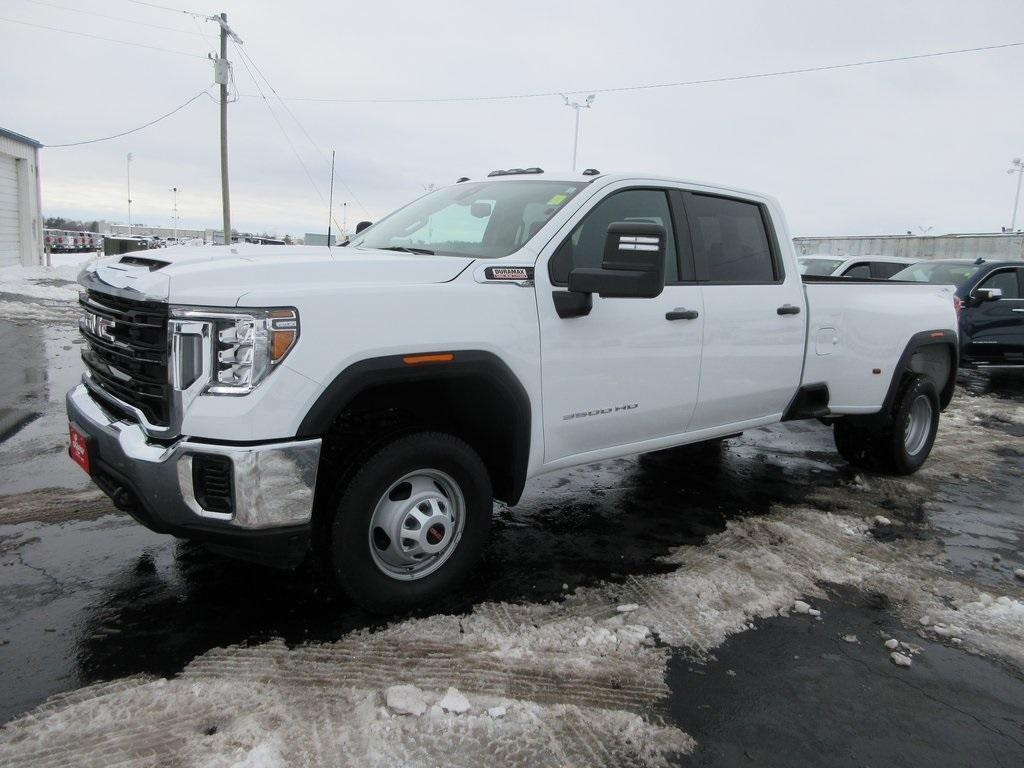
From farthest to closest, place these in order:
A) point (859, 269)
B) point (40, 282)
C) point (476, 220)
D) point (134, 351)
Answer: point (40, 282) < point (859, 269) < point (476, 220) < point (134, 351)

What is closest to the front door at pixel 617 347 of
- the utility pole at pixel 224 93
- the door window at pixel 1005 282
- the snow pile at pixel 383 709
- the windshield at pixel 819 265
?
the snow pile at pixel 383 709

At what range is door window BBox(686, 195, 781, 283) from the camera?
4.37 m

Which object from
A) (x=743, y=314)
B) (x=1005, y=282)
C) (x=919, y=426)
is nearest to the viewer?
(x=743, y=314)

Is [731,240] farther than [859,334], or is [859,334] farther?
[859,334]

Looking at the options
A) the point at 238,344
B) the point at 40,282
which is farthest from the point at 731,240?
the point at 40,282

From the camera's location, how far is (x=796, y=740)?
99.7 inches

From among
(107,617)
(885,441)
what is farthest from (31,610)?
(885,441)

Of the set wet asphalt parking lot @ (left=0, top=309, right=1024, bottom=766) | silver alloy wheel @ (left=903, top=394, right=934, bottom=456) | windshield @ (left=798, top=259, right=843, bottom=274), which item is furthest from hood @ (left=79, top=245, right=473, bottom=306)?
windshield @ (left=798, top=259, right=843, bottom=274)

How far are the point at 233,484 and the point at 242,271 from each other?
31.8 inches

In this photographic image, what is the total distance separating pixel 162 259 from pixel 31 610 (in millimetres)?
1623

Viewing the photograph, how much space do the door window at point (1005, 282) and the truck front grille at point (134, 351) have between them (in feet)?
38.2

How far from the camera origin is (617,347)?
3.71 meters

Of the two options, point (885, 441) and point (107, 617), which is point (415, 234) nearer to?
point (107, 617)

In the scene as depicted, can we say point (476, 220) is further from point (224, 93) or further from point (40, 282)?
point (224, 93)
